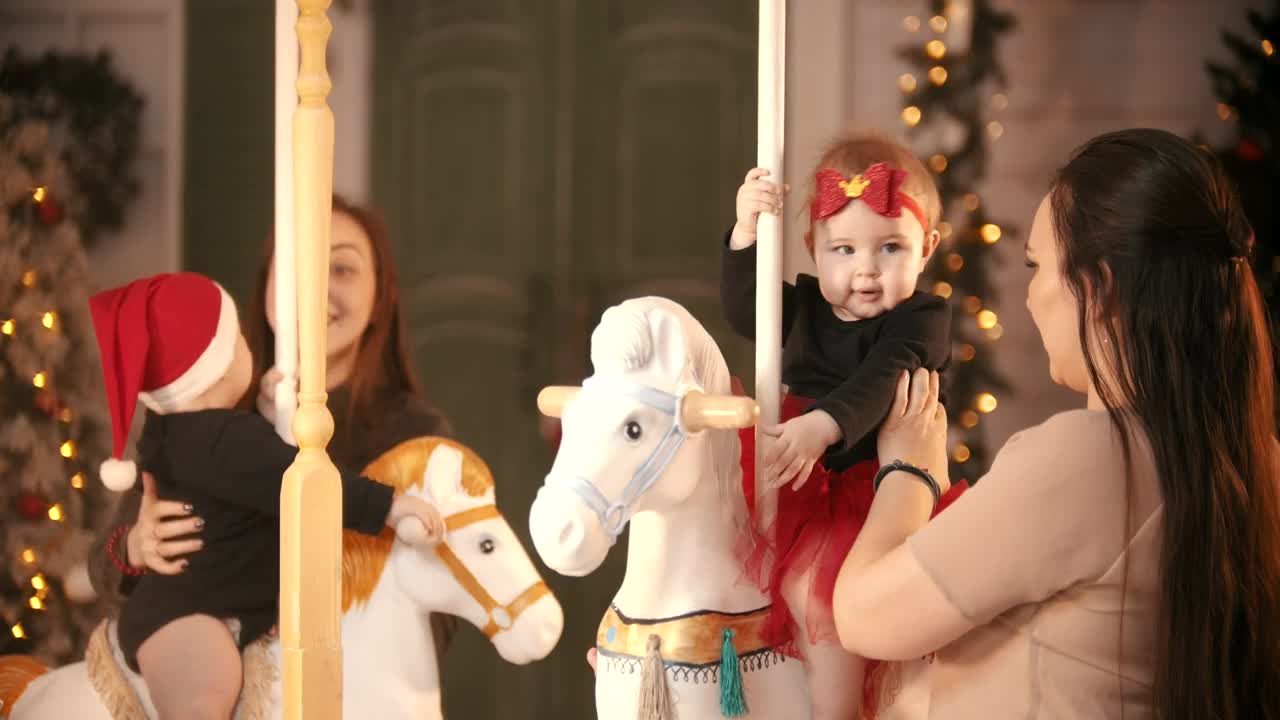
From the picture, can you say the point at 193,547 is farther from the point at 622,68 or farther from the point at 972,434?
the point at 972,434

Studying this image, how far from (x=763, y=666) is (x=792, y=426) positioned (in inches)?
9.9

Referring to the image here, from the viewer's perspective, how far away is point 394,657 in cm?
207

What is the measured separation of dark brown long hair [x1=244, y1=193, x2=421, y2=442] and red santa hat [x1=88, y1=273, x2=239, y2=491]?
182mm

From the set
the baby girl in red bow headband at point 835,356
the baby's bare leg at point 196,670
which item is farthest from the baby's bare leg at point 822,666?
the baby's bare leg at point 196,670

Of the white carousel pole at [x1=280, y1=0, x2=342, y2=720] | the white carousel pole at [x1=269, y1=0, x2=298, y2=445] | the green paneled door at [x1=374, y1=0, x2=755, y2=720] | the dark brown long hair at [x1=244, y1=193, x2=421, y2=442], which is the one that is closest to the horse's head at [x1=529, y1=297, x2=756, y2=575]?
the white carousel pole at [x1=280, y1=0, x2=342, y2=720]

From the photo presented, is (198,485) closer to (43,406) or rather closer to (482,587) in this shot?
(482,587)

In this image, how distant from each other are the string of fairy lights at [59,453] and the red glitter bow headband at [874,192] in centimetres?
178

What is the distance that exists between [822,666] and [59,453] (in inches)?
72.4

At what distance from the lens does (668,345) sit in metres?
1.42

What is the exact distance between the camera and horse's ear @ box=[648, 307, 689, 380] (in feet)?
4.64

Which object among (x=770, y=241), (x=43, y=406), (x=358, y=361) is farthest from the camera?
(x=43, y=406)

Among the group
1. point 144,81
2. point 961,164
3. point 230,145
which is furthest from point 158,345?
point 961,164

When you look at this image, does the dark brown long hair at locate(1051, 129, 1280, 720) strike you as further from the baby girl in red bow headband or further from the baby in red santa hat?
the baby in red santa hat

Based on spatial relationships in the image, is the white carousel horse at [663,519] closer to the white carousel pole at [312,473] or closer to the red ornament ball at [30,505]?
the white carousel pole at [312,473]
